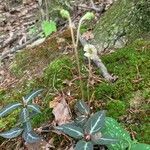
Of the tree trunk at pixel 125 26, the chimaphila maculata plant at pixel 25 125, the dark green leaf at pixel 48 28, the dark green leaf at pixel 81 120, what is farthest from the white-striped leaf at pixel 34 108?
the dark green leaf at pixel 48 28

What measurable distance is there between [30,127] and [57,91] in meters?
0.45

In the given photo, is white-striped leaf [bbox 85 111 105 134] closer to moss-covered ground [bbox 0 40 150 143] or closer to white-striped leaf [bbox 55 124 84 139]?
white-striped leaf [bbox 55 124 84 139]

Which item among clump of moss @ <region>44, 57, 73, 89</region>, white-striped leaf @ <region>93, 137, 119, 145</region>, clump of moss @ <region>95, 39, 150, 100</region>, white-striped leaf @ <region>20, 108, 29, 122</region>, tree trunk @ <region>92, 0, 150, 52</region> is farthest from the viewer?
tree trunk @ <region>92, 0, 150, 52</region>

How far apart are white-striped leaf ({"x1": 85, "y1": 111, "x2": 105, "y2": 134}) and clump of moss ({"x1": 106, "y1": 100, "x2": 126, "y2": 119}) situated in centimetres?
24

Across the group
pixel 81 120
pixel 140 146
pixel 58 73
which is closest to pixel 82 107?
pixel 81 120

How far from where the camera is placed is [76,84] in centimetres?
271

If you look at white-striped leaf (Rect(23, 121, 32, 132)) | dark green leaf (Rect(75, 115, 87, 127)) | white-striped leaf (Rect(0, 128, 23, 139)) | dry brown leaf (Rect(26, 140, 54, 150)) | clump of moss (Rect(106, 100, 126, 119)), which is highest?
dark green leaf (Rect(75, 115, 87, 127))

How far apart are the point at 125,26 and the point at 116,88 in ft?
2.61

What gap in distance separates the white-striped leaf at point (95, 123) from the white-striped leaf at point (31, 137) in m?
0.32

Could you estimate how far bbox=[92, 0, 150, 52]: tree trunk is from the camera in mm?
3070

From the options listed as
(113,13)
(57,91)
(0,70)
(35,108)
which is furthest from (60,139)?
(0,70)

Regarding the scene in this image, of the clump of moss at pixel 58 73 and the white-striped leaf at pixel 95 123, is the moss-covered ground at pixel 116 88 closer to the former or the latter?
the clump of moss at pixel 58 73

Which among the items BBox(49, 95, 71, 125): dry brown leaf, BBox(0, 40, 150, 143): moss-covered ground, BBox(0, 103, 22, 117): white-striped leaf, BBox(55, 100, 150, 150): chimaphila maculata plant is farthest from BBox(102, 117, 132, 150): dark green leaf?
BBox(0, 103, 22, 117): white-striped leaf

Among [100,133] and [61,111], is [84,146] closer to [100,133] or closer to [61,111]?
[100,133]
